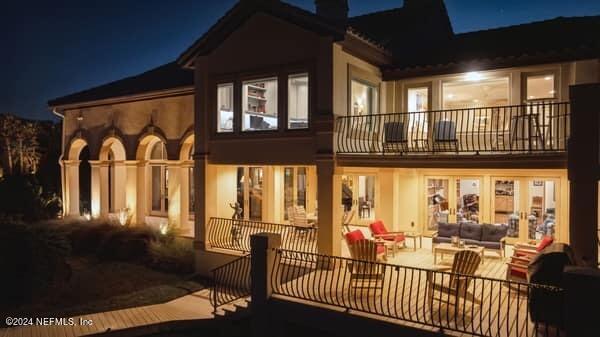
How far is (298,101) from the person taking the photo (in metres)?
13.0

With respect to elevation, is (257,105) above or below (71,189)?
above

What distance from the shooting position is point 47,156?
3016 cm

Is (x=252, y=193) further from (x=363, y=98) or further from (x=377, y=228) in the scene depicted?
(x=363, y=98)

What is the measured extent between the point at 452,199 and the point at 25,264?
44.4 ft

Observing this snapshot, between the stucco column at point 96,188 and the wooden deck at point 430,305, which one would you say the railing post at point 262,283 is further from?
the stucco column at point 96,188

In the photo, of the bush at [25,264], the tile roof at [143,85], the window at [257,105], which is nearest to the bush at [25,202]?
the tile roof at [143,85]

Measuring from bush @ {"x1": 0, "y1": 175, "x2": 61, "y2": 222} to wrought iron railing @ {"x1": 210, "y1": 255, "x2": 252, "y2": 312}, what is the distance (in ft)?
41.7

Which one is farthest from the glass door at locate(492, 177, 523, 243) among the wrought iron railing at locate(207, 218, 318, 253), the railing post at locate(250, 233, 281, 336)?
the railing post at locate(250, 233, 281, 336)

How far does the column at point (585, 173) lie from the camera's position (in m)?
8.48

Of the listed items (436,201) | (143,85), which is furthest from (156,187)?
(436,201)

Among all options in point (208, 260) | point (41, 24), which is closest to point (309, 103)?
point (208, 260)

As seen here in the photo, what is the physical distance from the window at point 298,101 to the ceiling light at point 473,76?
488 centimetres

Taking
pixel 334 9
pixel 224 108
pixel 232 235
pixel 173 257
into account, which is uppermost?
pixel 334 9

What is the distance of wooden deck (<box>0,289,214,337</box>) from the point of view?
10.1 metres
